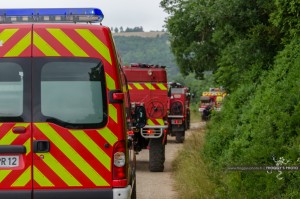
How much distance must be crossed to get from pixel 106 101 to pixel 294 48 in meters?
6.69

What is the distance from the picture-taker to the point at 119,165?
24.3ft

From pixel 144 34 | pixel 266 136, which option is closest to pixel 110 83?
pixel 266 136

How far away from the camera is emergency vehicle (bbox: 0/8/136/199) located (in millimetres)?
7258

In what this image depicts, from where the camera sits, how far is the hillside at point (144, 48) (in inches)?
6427

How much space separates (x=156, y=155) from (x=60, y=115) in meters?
9.52

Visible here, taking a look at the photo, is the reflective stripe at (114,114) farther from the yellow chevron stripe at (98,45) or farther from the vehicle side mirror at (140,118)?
the vehicle side mirror at (140,118)

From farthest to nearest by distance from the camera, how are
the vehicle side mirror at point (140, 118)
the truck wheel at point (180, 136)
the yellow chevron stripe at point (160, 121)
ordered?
the truck wheel at point (180, 136), the yellow chevron stripe at point (160, 121), the vehicle side mirror at point (140, 118)

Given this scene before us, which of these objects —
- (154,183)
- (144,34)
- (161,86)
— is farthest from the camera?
(144,34)

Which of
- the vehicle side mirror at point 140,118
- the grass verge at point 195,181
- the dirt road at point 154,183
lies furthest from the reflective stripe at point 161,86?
the vehicle side mirror at point 140,118

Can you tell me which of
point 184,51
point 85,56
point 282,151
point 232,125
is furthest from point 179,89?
point 85,56

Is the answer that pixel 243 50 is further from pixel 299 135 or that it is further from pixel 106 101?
pixel 106 101

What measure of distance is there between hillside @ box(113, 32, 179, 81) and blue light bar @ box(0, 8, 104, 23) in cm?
14948

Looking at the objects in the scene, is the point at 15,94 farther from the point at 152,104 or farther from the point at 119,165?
the point at 152,104

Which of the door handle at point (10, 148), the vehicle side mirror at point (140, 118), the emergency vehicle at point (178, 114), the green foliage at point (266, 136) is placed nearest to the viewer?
the door handle at point (10, 148)
